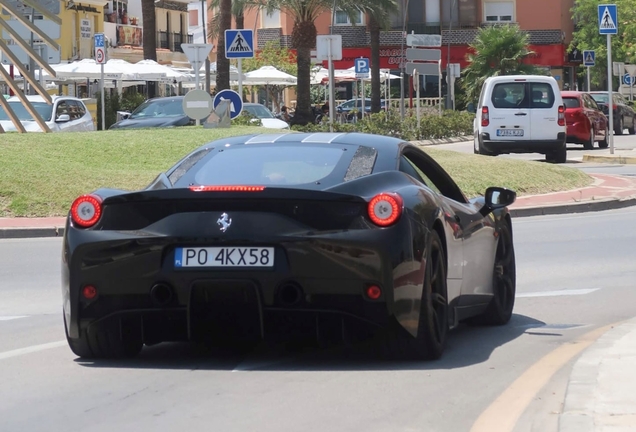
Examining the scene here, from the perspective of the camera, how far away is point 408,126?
4372cm

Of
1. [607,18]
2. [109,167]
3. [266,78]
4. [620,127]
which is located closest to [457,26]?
[266,78]

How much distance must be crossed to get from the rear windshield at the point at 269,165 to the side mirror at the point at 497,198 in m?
1.34

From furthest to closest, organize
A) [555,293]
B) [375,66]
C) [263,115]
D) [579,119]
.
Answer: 1. [375,66]
2. [263,115]
3. [579,119]
4. [555,293]

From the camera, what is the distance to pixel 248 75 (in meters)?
53.4

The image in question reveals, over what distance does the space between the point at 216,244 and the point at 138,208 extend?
0.47 meters

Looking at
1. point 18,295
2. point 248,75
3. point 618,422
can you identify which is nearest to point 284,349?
point 618,422

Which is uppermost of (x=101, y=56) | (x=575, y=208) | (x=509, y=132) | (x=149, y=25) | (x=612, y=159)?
(x=149, y=25)

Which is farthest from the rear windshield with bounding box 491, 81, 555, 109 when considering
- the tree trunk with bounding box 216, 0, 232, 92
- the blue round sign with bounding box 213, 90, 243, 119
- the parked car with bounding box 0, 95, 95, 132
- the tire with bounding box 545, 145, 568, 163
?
the tree trunk with bounding box 216, 0, 232, 92

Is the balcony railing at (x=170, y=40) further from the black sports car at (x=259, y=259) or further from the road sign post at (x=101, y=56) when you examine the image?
the black sports car at (x=259, y=259)

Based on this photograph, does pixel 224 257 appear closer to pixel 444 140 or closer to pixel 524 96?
pixel 524 96

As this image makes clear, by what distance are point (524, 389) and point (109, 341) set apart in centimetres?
224

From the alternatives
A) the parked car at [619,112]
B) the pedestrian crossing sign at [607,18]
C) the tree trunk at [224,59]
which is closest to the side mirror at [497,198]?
the pedestrian crossing sign at [607,18]

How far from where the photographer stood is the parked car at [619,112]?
150ft

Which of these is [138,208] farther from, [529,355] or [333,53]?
[333,53]
